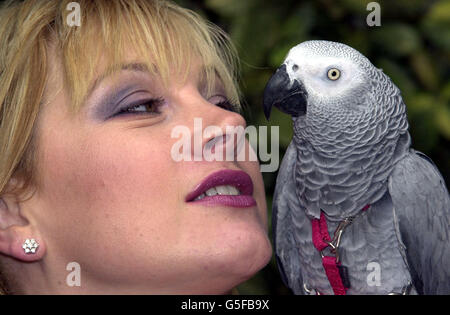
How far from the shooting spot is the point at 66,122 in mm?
807

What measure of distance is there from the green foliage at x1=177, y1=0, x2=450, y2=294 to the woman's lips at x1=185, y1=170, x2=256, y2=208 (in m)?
0.45

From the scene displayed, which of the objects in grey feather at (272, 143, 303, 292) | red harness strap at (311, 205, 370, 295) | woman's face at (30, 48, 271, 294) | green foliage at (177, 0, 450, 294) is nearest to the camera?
woman's face at (30, 48, 271, 294)

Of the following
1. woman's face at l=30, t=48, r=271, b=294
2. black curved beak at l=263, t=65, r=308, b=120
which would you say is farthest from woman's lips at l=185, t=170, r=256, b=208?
black curved beak at l=263, t=65, r=308, b=120

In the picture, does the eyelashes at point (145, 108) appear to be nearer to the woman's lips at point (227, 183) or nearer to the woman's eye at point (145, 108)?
the woman's eye at point (145, 108)

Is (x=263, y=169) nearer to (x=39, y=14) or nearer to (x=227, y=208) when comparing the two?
(x=227, y=208)

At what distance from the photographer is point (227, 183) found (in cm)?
79

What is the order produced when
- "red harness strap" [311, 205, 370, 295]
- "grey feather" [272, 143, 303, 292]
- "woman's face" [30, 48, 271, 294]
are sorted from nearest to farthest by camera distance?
"woman's face" [30, 48, 271, 294] → "red harness strap" [311, 205, 370, 295] → "grey feather" [272, 143, 303, 292]

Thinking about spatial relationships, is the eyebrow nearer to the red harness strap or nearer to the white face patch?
the white face patch

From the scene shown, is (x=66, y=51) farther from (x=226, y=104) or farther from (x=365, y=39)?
(x=365, y=39)

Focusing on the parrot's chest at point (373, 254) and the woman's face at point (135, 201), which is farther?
the parrot's chest at point (373, 254)

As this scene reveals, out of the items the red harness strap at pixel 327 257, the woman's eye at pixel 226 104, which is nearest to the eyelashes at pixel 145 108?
the woman's eye at pixel 226 104

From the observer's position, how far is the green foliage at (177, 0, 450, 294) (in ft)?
4.10

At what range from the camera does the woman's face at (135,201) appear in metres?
0.75

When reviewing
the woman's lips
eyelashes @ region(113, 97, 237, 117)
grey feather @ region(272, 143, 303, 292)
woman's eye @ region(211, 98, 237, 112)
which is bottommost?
grey feather @ region(272, 143, 303, 292)
